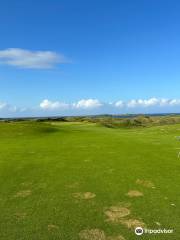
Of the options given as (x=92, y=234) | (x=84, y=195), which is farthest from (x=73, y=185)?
(x=92, y=234)

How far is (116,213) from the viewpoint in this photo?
9055 millimetres

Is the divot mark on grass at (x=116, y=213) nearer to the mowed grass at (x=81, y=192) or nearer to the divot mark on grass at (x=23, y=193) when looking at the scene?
the mowed grass at (x=81, y=192)

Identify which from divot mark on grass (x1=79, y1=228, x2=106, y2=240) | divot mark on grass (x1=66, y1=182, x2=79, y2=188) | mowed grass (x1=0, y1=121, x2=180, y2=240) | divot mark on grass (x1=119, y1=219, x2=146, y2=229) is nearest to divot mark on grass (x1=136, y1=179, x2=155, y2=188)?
mowed grass (x1=0, y1=121, x2=180, y2=240)

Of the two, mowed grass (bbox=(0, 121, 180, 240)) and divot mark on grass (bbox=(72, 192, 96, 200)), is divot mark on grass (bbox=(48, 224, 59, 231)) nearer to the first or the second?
mowed grass (bbox=(0, 121, 180, 240))

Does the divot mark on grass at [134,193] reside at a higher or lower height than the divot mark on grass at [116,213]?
higher

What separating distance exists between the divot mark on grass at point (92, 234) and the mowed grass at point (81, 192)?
0.11 meters

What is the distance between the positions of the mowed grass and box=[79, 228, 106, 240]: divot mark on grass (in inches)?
4.3

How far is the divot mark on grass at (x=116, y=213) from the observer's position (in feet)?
28.5

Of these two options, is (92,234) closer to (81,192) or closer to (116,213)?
(116,213)

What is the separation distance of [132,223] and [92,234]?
1.32 metres

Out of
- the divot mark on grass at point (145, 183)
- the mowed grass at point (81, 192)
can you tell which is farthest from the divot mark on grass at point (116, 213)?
the divot mark on grass at point (145, 183)

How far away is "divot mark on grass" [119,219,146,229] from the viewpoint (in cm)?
815

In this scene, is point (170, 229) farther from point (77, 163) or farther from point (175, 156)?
point (175, 156)

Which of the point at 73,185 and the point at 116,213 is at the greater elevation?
the point at 73,185
